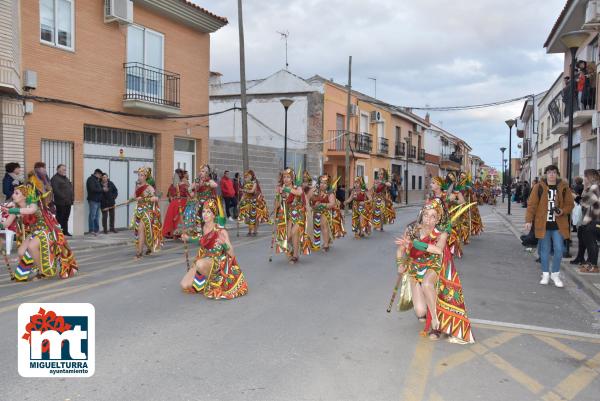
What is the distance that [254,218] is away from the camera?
571 inches

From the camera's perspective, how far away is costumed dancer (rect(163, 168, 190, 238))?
13208 mm

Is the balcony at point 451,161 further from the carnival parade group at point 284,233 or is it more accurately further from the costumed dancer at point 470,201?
the carnival parade group at point 284,233

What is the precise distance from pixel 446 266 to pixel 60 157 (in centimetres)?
1206

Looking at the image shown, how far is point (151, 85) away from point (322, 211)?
837 centimetres

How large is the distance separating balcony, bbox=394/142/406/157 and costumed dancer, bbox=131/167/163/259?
1442 inches

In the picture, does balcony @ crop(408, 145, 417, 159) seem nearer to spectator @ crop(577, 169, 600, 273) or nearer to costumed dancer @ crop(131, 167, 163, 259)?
spectator @ crop(577, 169, 600, 273)

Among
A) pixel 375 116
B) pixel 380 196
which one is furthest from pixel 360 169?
pixel 380 196

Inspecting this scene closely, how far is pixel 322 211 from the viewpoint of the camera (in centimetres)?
1198

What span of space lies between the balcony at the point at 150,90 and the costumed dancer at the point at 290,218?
7969 mm

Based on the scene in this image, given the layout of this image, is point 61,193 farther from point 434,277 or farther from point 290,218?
point 434,277

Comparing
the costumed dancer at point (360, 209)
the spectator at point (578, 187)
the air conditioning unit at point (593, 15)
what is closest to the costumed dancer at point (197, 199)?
the costumed dancer at point (360, 209)

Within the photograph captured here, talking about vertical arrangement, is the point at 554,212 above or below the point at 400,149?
below

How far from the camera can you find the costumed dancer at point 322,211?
11.8 meters

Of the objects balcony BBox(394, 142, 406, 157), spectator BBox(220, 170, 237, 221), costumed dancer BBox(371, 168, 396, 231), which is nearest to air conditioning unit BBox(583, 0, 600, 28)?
costumed dancer BBox(371, 168, 396, 231)
